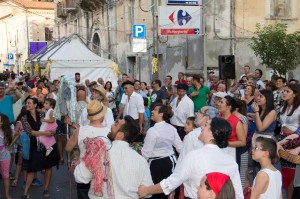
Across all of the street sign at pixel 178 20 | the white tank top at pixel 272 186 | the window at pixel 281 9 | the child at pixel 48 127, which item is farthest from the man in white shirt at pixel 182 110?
the window at pixel 281 9

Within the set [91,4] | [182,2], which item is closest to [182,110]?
[182,2]

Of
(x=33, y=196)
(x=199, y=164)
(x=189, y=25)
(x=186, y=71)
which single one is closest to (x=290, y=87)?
(x=199, y=164)

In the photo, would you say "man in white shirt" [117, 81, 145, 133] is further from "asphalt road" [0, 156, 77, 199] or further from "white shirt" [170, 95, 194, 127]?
"asphalt road" [0, 156, 77, 199]

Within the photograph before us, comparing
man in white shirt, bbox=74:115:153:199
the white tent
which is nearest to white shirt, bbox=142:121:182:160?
man in white shirt, bbox=74:115:153:199

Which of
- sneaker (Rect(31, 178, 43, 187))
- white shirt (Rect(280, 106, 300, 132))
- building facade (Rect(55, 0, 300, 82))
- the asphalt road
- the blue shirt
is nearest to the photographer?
white shirt (Rect(280, 106, 300, 132))

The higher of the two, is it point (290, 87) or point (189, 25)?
point (189, 25)

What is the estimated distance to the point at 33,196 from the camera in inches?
303

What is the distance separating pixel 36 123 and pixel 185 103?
3.07 meters

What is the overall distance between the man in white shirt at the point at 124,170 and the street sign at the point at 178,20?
14406 millimetres

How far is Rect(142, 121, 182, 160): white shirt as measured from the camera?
5.75m

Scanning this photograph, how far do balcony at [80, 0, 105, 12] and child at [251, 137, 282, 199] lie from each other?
26.9 m

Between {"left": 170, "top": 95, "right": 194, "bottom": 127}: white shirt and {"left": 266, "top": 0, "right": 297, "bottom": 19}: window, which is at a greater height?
{"left": 266, "top": 0, "right": 297, "bottom": 19}: window

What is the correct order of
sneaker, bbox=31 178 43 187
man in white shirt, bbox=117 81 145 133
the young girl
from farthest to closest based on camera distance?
man in white shirt, bbox=117 81 145 133 < sneaker, bbox=31 178 43 187 < the young girl

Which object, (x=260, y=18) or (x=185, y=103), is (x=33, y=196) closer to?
(x=185, y=103)
